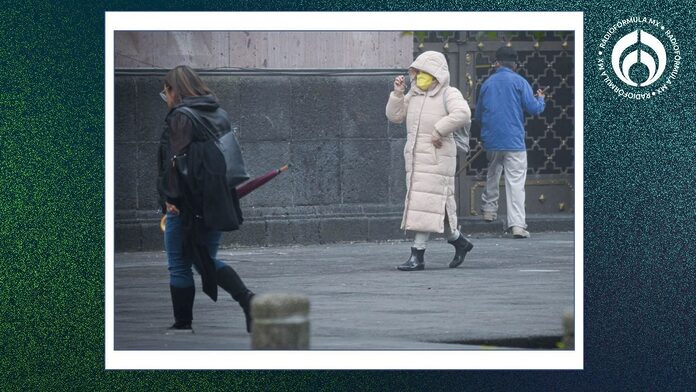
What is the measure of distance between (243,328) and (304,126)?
3353 mm

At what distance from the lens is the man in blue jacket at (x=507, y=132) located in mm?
13797

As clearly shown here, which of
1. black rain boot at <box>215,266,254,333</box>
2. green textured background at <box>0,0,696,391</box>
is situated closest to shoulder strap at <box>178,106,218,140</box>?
green textured background at <box>0,0,696,391</box>

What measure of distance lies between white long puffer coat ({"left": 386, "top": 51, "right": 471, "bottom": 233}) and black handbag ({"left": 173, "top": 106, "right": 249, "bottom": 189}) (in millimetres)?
2394

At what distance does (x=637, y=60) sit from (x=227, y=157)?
2.40m

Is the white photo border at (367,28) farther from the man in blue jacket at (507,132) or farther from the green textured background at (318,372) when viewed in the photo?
the man in blue jacket at (507,132)

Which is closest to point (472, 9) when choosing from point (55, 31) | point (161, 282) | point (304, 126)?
point (55, 31)

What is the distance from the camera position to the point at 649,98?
10.6 m

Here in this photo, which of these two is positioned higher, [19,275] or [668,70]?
[668,70]

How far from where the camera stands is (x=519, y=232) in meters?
14.2

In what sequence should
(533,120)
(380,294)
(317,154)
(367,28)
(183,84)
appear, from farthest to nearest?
1. (317,154)
2. (533,120)
3. (380,294)
4. (183,84)
5. (367,28)

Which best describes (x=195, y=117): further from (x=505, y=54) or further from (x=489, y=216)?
(x=489, y=216)

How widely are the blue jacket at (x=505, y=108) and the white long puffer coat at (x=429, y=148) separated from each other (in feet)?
2.18

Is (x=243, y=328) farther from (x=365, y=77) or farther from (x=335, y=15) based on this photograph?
(x=365, y=77)

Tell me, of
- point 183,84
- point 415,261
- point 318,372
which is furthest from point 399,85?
point 318,372
